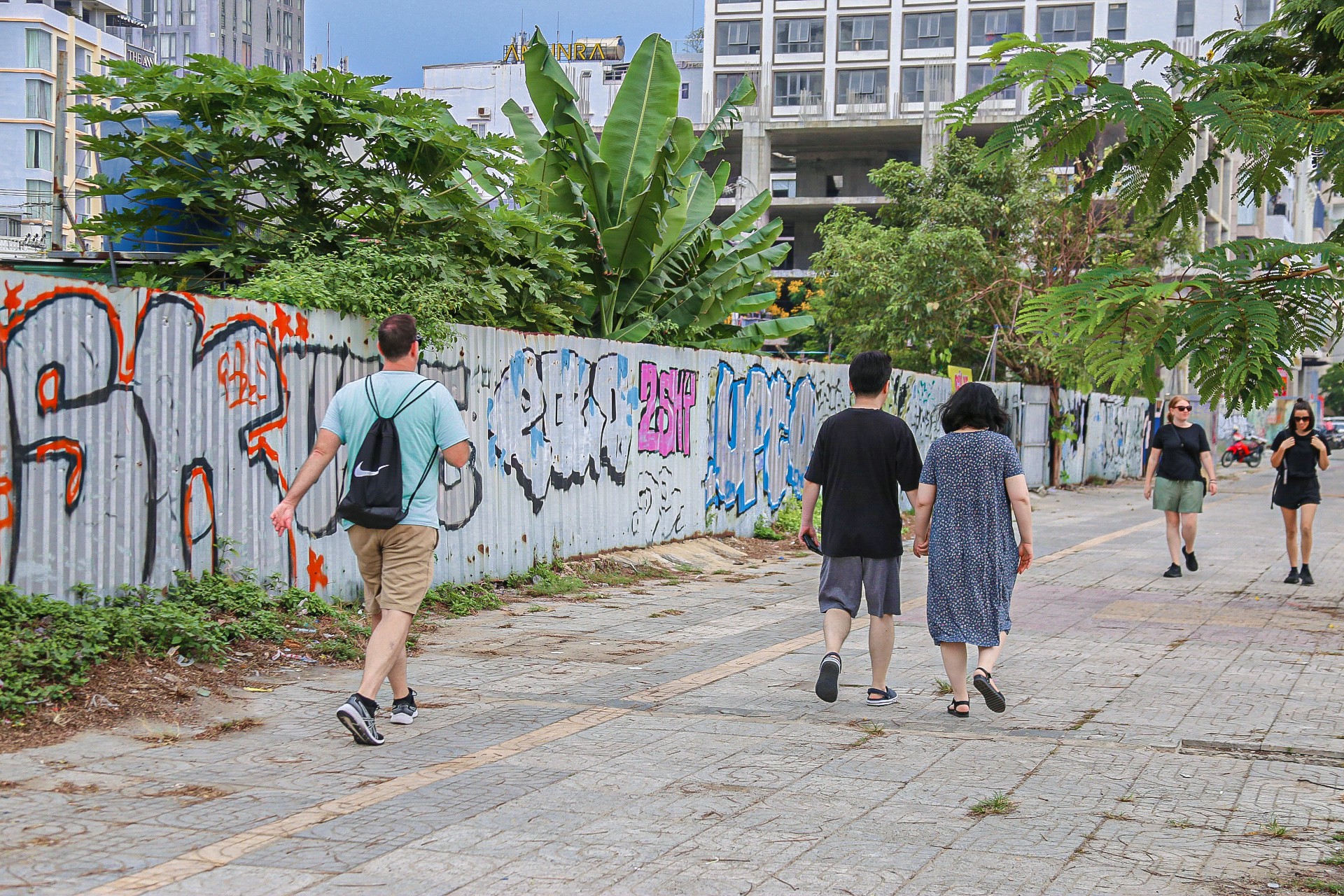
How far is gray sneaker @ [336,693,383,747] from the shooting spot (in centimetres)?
571

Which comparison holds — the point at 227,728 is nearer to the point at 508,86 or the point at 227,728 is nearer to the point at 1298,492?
the point at 1298,492

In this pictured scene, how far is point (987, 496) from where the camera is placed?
673 cm

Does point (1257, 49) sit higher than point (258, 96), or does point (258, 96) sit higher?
point (1257, 49)

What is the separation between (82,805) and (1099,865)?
11.9 feet

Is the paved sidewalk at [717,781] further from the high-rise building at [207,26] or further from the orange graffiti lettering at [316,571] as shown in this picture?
the high-rise building at [207,26]

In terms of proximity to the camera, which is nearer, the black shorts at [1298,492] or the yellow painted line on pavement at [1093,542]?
the black shorts at [1298,492]

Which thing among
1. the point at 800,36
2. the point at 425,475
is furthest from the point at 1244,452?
the point at 425,475

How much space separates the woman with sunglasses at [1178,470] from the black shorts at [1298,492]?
68cm

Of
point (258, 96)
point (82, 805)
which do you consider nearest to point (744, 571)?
point (258, 96)

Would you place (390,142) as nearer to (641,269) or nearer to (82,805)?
(641,269)

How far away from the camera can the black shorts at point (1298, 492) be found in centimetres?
1280

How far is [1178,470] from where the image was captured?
13055 millimetres

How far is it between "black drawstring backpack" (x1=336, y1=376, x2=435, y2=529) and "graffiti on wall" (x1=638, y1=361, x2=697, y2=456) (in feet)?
24.0

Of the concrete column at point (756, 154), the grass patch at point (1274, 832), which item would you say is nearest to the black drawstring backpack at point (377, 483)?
the grass patch at point (1274, 832)
